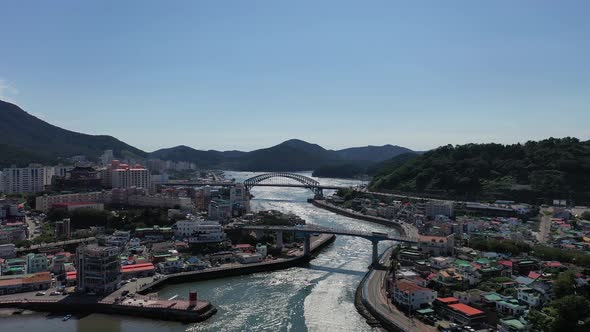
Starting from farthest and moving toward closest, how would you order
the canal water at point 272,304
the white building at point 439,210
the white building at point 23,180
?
the white building at point 23,180 < the white building at point 439,210 < the canal water at point 272,304

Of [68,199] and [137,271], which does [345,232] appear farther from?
[68,199]

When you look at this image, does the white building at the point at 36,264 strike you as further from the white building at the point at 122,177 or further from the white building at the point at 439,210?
the white building at the point at 439,210

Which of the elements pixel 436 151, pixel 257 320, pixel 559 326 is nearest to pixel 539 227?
pixel 559 326

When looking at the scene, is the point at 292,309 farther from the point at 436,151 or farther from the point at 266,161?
the point at 266,161

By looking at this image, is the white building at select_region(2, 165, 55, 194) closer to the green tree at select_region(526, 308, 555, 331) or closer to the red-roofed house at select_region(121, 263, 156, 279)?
the red-roofed house at select_region(121, 263, 156, 279)

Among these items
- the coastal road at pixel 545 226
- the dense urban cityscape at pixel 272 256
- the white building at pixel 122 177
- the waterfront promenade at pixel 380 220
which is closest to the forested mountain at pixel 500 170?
the dense urban cityscape at pixel 272 256

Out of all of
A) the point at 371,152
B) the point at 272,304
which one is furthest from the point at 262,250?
the point at 371,152
